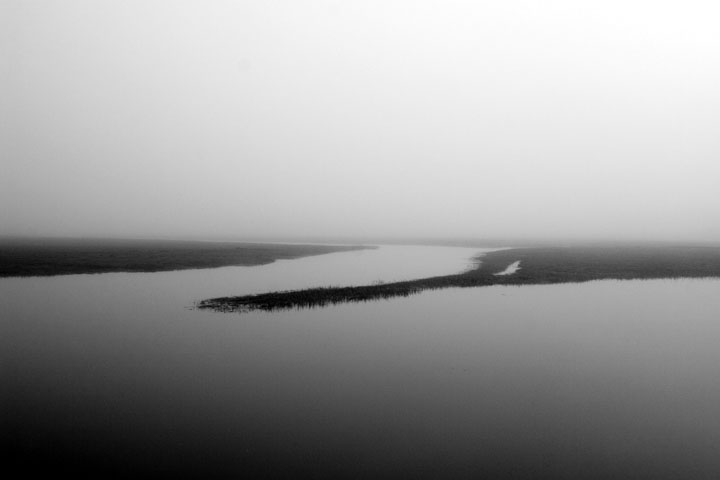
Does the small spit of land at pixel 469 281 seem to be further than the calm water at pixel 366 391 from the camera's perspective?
Yes

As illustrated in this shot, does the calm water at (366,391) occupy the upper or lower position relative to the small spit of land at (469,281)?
lower

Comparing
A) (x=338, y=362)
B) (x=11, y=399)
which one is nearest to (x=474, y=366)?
(x=338, y=362)

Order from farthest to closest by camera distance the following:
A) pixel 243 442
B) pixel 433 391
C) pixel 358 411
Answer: pixel 433 391
pixel 358 411
pixel 243 442

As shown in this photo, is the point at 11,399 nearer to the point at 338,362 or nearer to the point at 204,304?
the point at 338,362

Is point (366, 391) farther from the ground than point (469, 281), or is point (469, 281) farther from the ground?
point (469, 281)

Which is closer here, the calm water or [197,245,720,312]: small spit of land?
the calm water

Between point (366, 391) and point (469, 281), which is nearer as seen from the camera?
point (366, 391)

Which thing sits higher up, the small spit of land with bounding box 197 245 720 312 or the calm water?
the small spit of land with bounding box 197 245 720 312

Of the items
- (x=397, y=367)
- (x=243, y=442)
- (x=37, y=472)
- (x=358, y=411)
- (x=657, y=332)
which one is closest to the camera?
(x=37, y=472)
